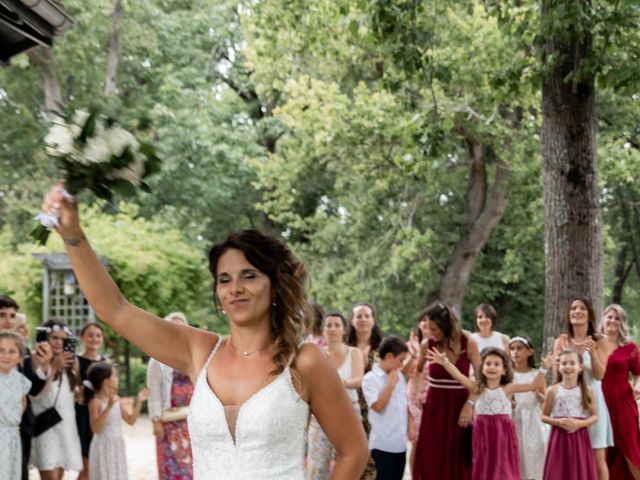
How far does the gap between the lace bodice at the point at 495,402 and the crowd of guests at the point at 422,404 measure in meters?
0.01

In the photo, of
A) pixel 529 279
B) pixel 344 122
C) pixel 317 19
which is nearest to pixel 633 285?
pixel 529 279

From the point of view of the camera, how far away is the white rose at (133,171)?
11.5ft

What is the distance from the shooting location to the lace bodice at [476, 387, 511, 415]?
31.4 ft

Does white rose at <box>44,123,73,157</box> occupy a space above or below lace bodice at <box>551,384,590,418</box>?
above

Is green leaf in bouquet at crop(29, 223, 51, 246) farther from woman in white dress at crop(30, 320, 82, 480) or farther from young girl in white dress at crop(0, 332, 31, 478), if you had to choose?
woman in white dress at crop(30, 320, 82, 480)

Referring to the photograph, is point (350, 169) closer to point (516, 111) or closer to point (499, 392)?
point (516, 111)

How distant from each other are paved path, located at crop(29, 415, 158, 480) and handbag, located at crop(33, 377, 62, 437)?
11.3 ft

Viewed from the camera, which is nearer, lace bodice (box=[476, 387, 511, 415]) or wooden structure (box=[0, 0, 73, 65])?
wooden structure (box=[0, 0, 73, 65])

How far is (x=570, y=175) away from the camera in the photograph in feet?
34.7

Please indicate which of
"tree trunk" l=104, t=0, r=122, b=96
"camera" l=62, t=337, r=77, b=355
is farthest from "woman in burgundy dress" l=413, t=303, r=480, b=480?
"tree trunk" l=104, t=0, r=122, b=96

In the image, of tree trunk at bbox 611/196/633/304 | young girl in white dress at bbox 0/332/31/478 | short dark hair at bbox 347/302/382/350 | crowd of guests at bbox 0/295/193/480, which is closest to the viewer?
young girl in white dress at bbox 0/332/31/478

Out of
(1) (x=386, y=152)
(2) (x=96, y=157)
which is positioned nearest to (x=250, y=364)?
(2) (x=96, y=157)

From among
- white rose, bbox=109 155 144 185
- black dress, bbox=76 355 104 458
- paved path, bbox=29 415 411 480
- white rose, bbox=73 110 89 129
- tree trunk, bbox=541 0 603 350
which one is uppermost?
tree trunk, bbox=541 0 603 350

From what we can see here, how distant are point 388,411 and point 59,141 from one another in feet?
20.7
